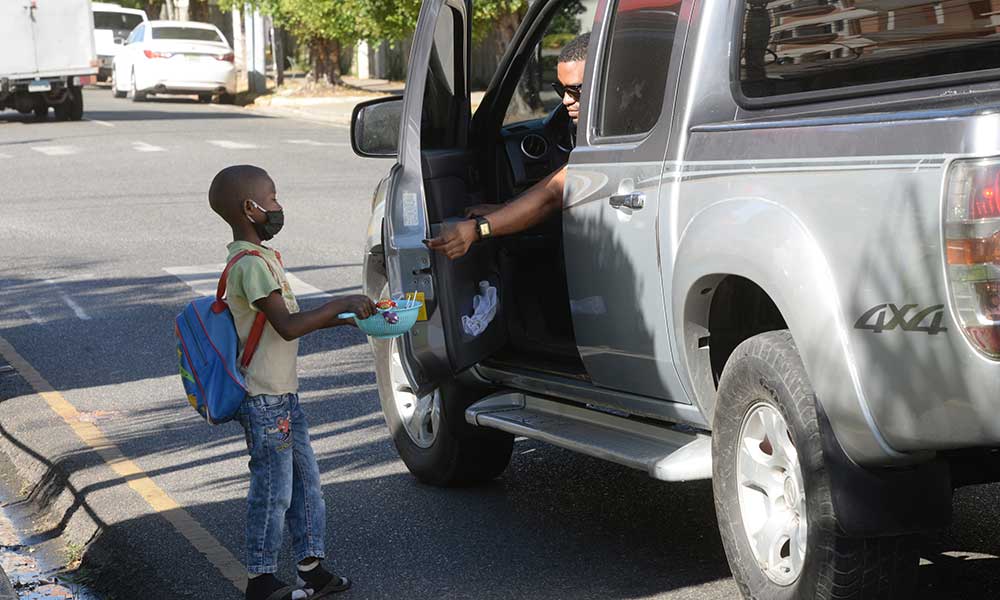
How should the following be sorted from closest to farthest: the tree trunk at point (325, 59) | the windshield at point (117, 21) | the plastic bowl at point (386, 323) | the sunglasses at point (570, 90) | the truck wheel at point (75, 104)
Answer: the plastic bowl at point (386, 323), the sunglasses at point (570, 90), the truck wheel at point (75, 104), the tree trunk at point (325, 59), the windshield at point (117, 21)

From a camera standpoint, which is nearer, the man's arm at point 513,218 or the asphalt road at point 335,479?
the asphalt road at point 335,479

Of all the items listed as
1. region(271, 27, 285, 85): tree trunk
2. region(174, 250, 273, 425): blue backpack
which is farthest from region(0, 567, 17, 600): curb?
region(271, 27, 285, 85): tree trunk

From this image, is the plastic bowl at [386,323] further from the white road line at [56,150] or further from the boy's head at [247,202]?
the white road line at [56,150]

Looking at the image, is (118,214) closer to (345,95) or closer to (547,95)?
(547,95)

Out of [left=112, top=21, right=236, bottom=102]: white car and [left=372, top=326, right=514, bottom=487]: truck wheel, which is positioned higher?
[left=372, top=326, right=514, bottom=487]: truck wheel

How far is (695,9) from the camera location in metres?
4.64

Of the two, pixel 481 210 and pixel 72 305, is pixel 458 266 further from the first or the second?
pixel 72 305

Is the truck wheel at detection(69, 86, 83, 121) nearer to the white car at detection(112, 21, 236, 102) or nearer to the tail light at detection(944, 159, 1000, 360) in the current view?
the white car at detection(112, 21, 236, 102)

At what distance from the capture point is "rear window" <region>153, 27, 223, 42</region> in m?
35.2

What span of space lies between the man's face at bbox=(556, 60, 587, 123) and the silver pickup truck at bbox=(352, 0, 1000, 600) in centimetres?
18

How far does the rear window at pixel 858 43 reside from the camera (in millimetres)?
3922

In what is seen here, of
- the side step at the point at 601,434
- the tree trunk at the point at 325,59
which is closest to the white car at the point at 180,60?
the tree trunk at the point at 325,59

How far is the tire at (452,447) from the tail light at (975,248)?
2.85m

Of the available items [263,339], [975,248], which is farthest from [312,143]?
[975,248]
